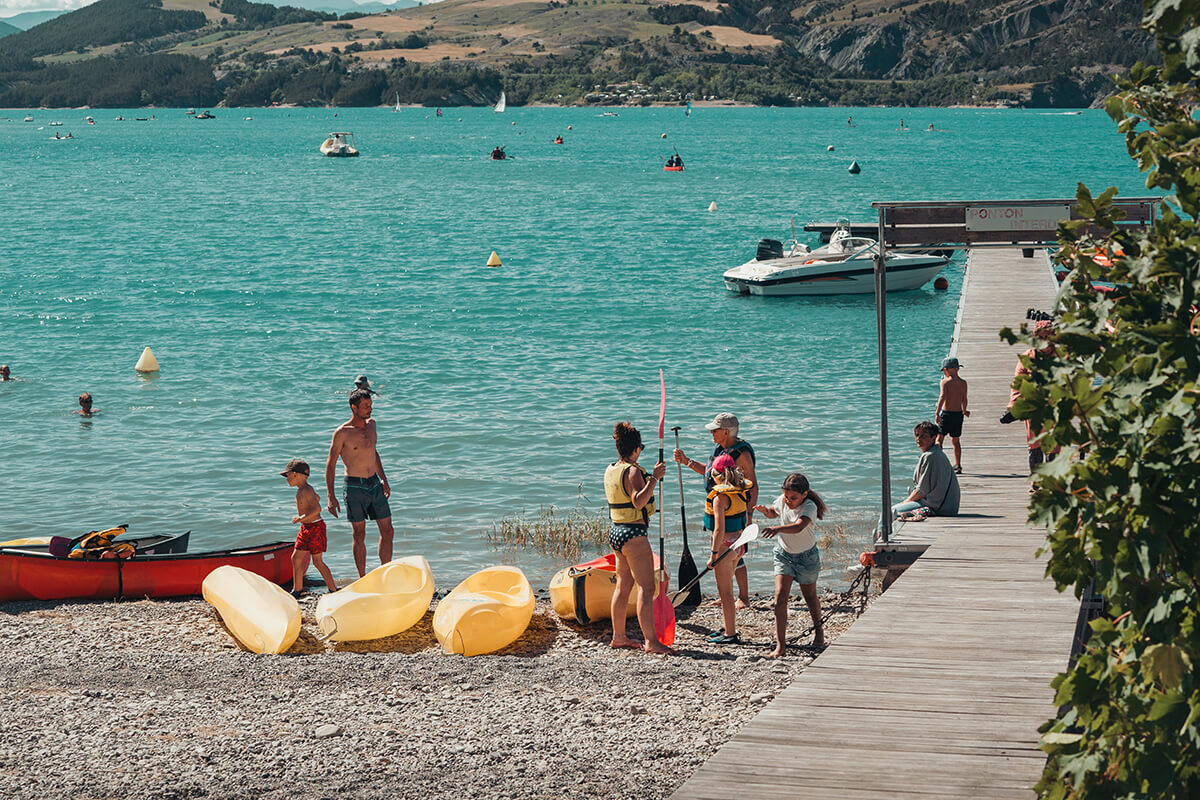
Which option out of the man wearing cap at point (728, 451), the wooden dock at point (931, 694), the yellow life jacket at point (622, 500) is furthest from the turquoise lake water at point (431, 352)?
the yellow life jacket at point (622, 500)

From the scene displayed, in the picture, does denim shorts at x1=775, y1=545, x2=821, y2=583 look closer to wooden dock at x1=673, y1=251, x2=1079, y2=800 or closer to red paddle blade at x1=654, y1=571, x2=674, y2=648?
wooden dock at x1=673, y1=251, x2=1079, y2=800

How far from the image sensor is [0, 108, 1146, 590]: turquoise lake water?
64.3 feet

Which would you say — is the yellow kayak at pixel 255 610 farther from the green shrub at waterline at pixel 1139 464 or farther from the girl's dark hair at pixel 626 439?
the green shrub at waterline at pixel 1139 464

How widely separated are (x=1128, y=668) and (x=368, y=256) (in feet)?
173

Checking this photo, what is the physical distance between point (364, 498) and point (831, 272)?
2826cm

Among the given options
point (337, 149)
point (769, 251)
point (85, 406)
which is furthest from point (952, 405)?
point (337, 149)

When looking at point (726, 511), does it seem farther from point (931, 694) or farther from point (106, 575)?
point (106, 575)

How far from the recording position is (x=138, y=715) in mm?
9844

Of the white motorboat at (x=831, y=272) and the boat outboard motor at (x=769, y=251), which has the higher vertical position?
the boat outboard motor at (x=769, y=251)

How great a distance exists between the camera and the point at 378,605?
39.3 ft

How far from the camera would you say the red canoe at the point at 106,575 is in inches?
545

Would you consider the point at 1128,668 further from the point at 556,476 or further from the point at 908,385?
the point at 908,385

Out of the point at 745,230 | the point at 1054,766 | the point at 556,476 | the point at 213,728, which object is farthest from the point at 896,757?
the point at 745,230

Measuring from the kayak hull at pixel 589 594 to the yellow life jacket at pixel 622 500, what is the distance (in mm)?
1795
